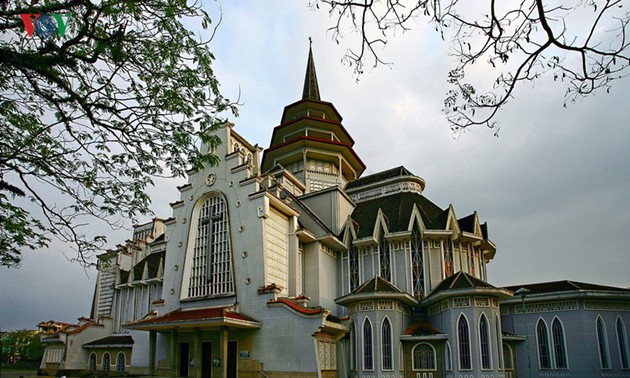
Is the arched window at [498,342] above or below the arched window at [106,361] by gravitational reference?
above

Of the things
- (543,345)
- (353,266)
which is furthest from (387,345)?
(543,345)

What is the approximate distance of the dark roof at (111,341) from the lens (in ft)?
98.2

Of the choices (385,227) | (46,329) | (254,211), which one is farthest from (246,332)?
(46,329)

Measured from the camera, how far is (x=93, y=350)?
103 ft

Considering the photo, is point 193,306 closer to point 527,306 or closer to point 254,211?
point 254,211

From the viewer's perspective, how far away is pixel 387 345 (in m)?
22.0

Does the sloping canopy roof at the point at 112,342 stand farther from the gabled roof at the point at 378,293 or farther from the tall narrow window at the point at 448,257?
the tall narrow window at the point at 448,257

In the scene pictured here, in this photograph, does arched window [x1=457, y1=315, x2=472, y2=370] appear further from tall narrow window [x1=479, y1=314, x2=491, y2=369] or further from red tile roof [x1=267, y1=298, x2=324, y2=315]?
red tile roof [x1=267, y1=298, x2=324, y2=315]

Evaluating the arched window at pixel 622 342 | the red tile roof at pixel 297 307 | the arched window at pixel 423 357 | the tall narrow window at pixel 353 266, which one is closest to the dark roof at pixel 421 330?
the arched window at pixel 423 357

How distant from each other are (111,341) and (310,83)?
87.3 feet

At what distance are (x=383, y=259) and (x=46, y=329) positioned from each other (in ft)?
85.8

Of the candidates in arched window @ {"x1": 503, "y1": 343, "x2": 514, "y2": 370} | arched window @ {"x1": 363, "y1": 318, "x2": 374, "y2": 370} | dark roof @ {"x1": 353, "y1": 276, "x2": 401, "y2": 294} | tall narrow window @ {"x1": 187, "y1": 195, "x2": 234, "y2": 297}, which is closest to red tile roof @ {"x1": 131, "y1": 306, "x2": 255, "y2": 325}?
tall narrow window @ {"x1": 187, "y1": 195, "x2": 234, "y2": 297}

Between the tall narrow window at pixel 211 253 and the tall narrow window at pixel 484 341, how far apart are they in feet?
40.2

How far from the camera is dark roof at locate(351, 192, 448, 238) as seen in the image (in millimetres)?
26611
